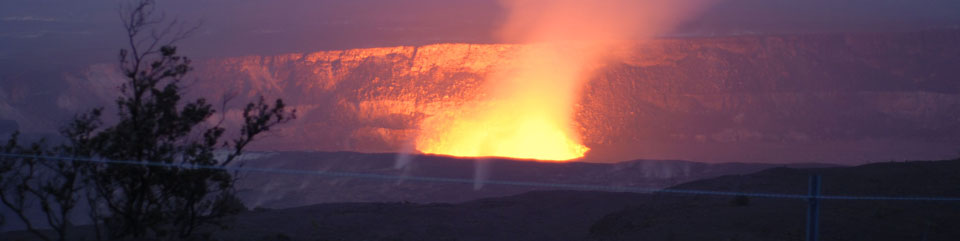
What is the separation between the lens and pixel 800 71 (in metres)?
35.9

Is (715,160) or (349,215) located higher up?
(715,160)

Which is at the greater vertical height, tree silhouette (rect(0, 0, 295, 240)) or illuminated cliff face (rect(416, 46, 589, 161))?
illuminated cliff face (rect(416, 46, 589, 161))

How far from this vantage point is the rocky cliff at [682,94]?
33.0 m

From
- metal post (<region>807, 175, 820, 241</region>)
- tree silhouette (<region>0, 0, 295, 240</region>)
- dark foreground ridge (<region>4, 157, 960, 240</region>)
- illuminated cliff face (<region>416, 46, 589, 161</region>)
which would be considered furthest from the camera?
illuminated cliff face (<region>416, 46, 589, 161</region>)

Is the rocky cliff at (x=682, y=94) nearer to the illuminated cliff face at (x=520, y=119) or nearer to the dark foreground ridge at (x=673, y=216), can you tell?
the illuminated cliff face at (x=520, y=119)

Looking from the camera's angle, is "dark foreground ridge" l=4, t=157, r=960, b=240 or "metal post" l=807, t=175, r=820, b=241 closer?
"metal post" l=807, t=175, r=820, b=241

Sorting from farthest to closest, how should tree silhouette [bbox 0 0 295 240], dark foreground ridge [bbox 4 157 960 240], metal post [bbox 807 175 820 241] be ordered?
1. dark foreground ridge [bbox 4 157 960 240]
2. tree silhouette [bbox 0 0 295 240]
3. metal post [bbox 807 175 820 241]

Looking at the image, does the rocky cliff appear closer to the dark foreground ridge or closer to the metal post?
the dark foreground ridge

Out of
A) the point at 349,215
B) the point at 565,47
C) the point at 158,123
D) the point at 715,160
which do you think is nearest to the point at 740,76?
the point at 715,160

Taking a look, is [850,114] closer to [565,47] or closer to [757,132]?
[757,132]

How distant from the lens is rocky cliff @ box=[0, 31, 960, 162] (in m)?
33.0

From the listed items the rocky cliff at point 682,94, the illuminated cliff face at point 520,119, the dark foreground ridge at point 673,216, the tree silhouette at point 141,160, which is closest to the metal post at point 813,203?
the dark foreground ridge at point 673,216

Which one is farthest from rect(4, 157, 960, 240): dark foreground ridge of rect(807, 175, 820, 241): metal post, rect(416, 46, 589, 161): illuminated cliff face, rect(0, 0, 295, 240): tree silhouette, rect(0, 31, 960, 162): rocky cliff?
rect(0, 31, 960, 162): rocky cliff

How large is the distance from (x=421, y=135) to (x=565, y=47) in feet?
26.1
